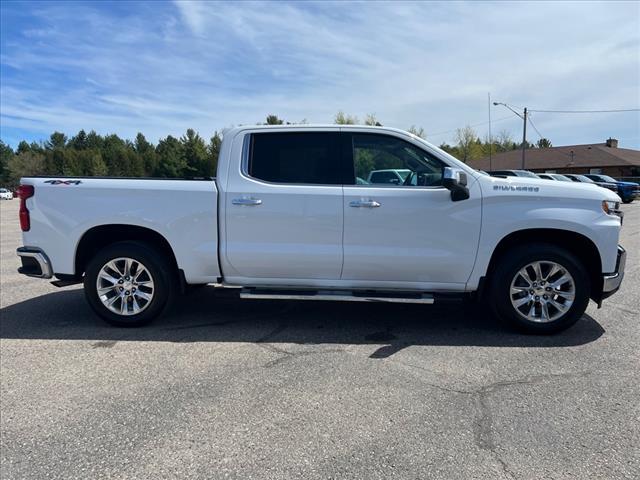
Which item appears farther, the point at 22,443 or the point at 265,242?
the point at 265,242

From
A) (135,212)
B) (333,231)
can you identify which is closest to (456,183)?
(333,231)

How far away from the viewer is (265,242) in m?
4.70

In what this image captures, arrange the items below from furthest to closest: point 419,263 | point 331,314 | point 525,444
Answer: point 331,314 < point 419,263 < point 525,444

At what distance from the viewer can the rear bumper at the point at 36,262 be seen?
16.0ft

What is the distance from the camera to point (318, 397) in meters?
3.40

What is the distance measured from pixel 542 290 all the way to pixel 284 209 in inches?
103

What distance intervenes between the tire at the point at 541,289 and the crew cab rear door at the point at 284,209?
5.34 feet

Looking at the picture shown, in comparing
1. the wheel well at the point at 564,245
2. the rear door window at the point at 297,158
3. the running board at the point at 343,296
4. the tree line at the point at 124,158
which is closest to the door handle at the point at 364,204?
the rear door window at the point at 297,158

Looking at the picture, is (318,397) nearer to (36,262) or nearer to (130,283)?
(130,283)

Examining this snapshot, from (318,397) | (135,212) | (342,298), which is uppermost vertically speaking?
(135,212)

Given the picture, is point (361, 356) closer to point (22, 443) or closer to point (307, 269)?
point (307, 269)

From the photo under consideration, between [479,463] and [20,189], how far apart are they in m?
4.83

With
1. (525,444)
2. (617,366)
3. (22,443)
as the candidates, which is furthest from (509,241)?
(22,443)

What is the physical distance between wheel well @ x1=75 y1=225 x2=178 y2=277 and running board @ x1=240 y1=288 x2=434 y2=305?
101 cm
